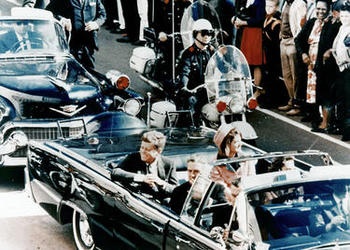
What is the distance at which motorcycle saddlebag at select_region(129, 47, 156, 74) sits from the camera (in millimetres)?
10719

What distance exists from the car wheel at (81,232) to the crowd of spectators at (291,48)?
3349mm

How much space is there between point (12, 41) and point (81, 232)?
3.21 meters

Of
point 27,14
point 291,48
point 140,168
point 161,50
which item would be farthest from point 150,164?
point 291,48

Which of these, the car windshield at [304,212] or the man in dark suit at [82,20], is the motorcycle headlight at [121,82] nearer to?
the man in dark suit at [82,20]

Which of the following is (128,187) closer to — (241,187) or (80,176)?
(80,176)

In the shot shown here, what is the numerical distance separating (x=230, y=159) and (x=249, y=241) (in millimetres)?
814

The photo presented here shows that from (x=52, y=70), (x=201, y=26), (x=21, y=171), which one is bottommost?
(x=21, y=171)

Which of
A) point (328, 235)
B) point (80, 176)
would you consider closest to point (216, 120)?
point (80, 176)

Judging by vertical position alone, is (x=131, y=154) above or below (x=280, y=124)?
above

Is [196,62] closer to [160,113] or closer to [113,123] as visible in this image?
[160,113]

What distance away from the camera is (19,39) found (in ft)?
32.4

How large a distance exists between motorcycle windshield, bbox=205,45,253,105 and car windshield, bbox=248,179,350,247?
3.11m

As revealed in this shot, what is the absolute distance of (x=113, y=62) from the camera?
465 inches

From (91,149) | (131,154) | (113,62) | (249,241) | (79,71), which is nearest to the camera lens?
(249,241)
